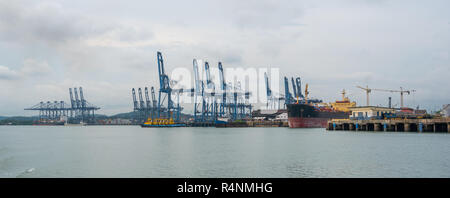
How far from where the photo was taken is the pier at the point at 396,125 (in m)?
48.0

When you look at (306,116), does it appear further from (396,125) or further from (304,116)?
(396,125)

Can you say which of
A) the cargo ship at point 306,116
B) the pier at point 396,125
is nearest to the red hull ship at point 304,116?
the cargo ship at point 306,116

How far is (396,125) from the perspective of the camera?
51969 millimetres

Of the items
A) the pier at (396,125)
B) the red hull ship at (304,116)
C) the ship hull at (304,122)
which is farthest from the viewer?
the ship hull at (304,122)

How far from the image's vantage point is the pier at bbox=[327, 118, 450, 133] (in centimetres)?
4803

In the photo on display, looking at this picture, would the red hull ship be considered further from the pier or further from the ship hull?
the pier

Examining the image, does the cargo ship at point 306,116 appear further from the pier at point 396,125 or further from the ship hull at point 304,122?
the pier at point 396,125

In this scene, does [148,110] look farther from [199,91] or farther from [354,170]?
[354,170]

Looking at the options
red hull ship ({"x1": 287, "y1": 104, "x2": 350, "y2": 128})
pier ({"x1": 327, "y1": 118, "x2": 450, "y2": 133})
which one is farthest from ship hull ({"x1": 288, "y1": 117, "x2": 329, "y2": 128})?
pier ({"x1": 327, "y1": 118, "x2": 450, "y2": 133})

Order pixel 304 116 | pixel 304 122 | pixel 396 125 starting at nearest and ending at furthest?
pixel 396 125 → pixel 304 116 → pixel 304 122

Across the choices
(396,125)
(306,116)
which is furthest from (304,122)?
(396,125)

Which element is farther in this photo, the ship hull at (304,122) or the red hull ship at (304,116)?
the ship hull at (304,122)

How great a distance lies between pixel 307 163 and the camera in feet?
65.0
